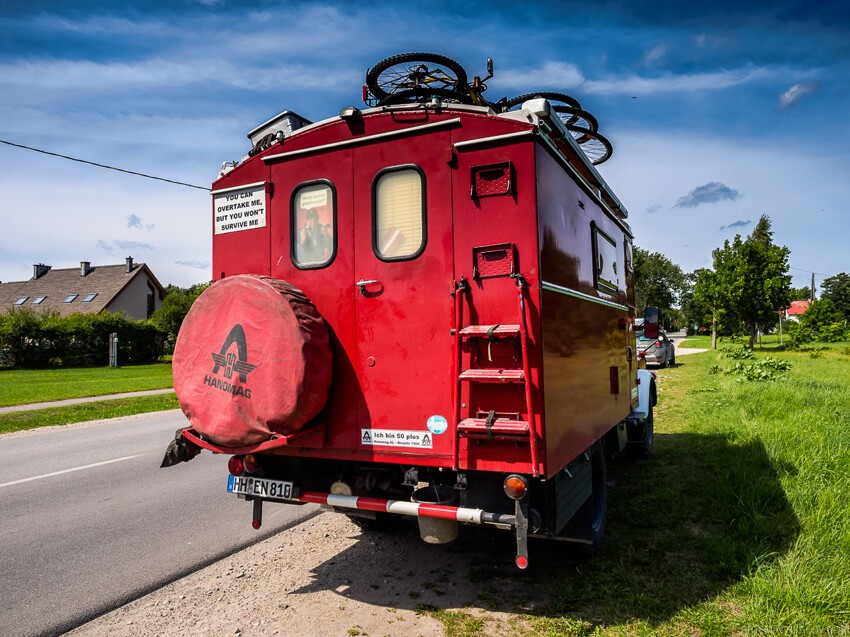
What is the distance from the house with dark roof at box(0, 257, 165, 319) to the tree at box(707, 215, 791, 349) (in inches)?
1708

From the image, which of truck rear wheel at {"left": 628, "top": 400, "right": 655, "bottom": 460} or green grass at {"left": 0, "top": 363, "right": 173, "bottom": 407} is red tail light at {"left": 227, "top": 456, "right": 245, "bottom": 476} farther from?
green grass at {"left": 0, "top": 363, "right": 173, "bottom": 407}

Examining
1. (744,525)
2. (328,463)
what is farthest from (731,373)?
(328,463)

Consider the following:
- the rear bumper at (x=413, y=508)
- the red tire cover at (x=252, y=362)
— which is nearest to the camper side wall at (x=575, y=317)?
the rear bumper at (x=413, y=508)

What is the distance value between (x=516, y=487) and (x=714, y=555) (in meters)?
2.22

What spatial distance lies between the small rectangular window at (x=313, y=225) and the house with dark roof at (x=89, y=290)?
46541 mm

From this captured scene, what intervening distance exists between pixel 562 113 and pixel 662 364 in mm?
20644

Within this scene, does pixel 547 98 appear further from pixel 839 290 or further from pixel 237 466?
pixel 839 290

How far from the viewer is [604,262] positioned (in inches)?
211

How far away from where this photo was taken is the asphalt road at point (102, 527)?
4.09 metres

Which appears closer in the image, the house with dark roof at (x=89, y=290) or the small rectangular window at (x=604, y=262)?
the small rectangular window at (x=604, y=262)

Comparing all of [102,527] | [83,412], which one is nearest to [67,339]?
[83,412]

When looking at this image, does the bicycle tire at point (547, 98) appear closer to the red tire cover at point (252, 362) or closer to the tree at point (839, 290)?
the red tire cover at point (252, 362)

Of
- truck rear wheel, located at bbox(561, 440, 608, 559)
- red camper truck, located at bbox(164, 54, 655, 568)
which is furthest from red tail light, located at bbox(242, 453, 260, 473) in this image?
truck rear wheel, located at bbox(561, 440, 608, 559)

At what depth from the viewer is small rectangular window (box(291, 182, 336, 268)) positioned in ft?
13.3
